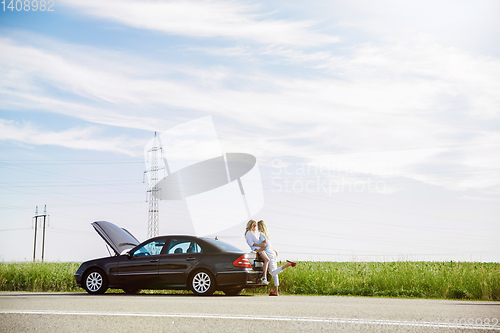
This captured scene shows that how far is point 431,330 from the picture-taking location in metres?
6.48

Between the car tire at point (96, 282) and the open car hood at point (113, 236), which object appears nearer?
the car tire at point (96, 282)

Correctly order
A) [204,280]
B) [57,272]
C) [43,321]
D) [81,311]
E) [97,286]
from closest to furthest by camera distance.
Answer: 1. [43,321]
2. [81,311]
3. [204,280]
4. [97,286]
5. [57,272]

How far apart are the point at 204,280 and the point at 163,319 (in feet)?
16.7

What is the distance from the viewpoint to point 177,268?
12711 mm

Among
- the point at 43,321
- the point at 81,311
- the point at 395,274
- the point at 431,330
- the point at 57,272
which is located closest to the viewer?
A: the point at 431,330

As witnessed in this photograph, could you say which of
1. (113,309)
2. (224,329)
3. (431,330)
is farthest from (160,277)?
(431,330)

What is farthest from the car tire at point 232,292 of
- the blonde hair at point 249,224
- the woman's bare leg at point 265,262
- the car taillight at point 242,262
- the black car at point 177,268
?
the blonde hair at point 249,224

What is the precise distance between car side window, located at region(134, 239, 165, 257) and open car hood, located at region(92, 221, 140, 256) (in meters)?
1.16

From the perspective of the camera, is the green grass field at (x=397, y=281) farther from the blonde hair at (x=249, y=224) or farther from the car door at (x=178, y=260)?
the car door at (x=178, y=260)

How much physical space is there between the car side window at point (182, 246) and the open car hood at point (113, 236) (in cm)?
207

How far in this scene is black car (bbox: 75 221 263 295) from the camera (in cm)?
1236

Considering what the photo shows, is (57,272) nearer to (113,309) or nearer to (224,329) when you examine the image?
(113,309)

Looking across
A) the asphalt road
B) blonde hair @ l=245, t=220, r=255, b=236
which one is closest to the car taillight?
blonde hair @ l=245, t=220, r=255, b=236

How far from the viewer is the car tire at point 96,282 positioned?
1339 cm
